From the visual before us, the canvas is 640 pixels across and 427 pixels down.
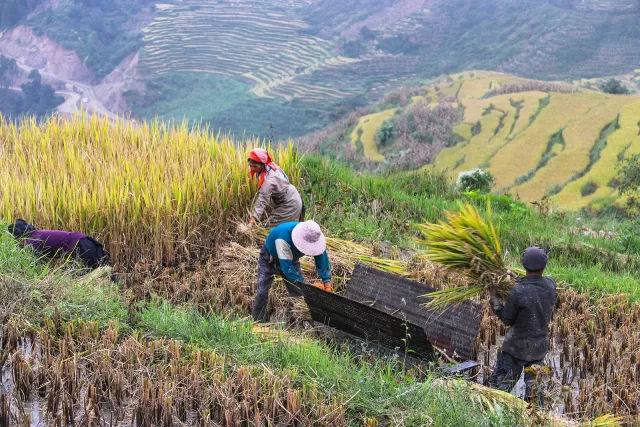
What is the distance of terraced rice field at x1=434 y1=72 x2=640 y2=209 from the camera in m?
16.6

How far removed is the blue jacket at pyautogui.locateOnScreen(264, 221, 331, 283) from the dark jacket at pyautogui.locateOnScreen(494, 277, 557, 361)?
1.54 meters

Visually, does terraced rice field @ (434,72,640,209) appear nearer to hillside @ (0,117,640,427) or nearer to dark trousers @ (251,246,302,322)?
hillside @ (0,117,640,427)

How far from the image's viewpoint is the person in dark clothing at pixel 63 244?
6.24 m

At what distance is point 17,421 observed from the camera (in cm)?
399

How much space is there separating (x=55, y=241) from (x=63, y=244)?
3.2 inches

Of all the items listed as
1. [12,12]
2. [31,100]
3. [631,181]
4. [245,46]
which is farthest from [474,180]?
[12,12]

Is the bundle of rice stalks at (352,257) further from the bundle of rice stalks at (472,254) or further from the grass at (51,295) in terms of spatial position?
the grass at (51,295)

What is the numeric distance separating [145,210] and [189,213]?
43cm

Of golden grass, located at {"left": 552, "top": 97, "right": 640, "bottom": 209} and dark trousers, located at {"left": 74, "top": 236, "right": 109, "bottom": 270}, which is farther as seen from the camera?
golden grass, located at {"left": 552, "top": 97, "right": 640, "bottom": 209}

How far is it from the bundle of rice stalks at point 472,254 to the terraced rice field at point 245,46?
1639 inches

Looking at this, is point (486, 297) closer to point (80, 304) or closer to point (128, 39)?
point (80, 304)

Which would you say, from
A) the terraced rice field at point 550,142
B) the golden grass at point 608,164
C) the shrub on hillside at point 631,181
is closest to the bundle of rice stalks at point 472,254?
the shrub on hillside at point 631,181

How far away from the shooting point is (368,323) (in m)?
5.18

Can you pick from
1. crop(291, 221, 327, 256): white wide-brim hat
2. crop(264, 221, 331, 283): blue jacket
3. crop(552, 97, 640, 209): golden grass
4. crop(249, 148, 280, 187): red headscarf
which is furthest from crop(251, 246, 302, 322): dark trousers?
crop(552, 97, 640, 209): golden grass
